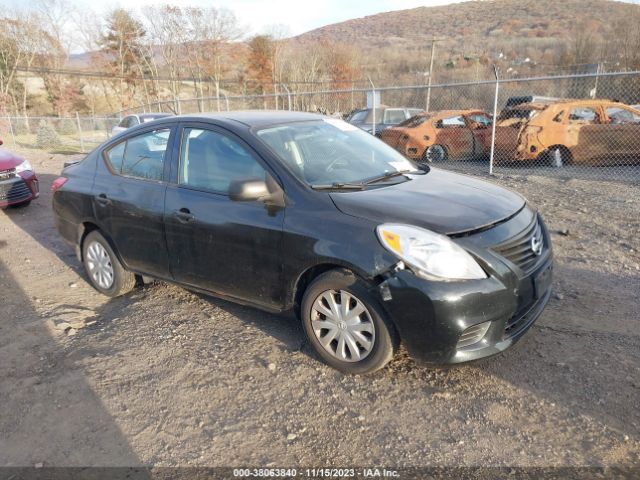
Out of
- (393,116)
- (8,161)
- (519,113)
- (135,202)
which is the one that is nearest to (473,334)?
(135,202)

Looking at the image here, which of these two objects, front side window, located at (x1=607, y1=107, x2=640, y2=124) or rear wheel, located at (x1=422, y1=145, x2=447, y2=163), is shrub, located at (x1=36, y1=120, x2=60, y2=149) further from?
front side window, located at (x1=607, y1=107, x2=640, y2=124)

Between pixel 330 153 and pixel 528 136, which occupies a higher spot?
pixel 330 153

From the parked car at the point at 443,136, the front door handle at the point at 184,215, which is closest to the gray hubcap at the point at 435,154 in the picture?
the parked car at the point at 443,136

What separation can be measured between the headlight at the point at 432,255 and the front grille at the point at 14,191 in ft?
23.9

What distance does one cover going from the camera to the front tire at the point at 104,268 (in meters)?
4.46

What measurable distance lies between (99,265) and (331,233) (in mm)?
2806

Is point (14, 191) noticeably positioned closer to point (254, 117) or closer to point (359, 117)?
point (254, 117)

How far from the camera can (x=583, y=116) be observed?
10.1m

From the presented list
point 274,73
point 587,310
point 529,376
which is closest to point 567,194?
point 587,310

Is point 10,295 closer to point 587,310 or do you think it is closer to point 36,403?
point 36,403

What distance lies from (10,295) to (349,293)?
3.77m

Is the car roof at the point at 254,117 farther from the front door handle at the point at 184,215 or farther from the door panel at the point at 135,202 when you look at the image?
the front door handle at the point at 184,215

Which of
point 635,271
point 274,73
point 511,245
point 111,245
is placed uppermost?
point 274,73

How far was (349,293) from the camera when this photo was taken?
2.90m
